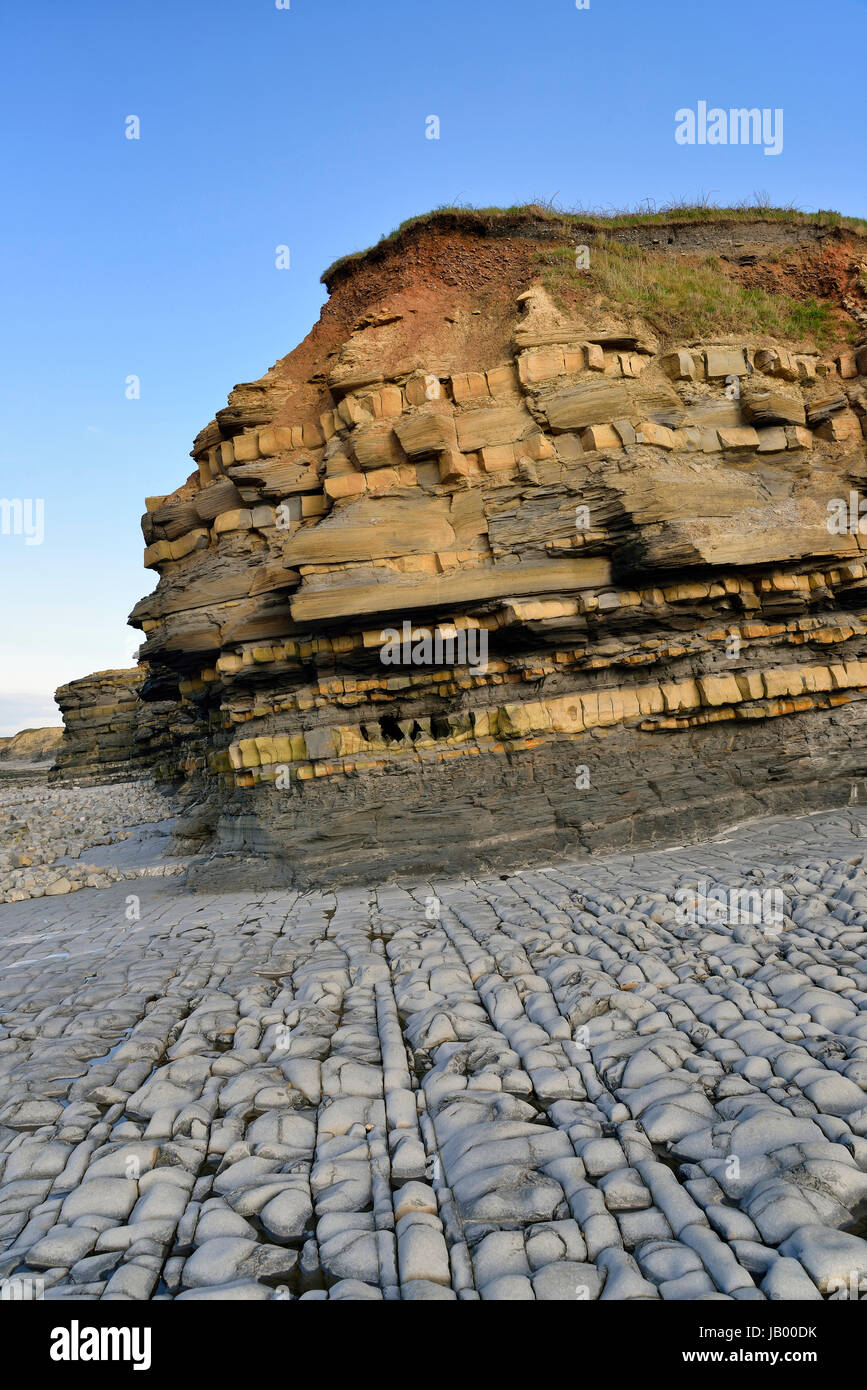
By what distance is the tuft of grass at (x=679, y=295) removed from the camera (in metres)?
11.4

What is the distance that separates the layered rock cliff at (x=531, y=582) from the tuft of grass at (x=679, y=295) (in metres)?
0.10

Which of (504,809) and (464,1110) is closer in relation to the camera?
(464,1110)

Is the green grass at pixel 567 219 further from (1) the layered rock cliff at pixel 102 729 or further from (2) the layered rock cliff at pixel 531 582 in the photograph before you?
(1) the layered rock cliff at pixel 102 729

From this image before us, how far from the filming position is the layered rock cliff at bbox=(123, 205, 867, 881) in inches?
392

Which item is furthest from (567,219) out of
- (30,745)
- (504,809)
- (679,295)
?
(30,745)

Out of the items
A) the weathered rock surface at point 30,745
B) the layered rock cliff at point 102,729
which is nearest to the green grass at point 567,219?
the layered rock cliff at point 102,729

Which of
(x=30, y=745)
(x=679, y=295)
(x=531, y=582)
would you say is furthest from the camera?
(x=30, y=745)

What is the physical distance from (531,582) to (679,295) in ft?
19.0

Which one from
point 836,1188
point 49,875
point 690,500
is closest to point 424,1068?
point 836,1188

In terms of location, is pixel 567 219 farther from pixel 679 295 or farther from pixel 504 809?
pixel 504 809

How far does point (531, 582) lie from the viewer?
9906 millimetres

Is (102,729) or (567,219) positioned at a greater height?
(567,219)

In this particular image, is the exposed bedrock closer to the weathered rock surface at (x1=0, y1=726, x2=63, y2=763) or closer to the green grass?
the green grass

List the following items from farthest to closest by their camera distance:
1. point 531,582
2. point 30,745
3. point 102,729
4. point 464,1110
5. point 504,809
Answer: point 30,745, point 102,729, point 504,809, point 531,582, point 464,1110
